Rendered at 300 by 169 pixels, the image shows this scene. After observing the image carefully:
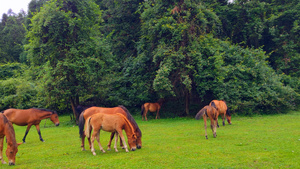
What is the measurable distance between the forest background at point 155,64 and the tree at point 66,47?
0.07 metres

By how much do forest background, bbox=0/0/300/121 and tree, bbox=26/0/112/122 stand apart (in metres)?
0.07

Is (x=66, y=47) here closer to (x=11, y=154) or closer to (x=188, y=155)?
(x=11, y=154)

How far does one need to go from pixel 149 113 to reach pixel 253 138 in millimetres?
13100

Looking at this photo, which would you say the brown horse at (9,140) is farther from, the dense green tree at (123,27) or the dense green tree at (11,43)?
the dense green tree at (11,43)

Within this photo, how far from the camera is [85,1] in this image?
65.7ft

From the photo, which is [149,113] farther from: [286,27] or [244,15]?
[286,27]

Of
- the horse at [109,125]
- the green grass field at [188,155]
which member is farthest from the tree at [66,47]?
the horse at [109,125]

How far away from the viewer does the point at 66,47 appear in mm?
19984

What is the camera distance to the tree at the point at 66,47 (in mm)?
18828

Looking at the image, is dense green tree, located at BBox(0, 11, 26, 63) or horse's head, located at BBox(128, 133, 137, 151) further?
dense green tree, located at BBox(0, 11, 26, 63)

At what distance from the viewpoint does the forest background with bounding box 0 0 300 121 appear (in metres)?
19.3

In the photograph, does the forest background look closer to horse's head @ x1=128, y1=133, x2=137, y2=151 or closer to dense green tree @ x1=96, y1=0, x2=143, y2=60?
dense green tree @ x1=96, y1=0, x2=143, y2=60

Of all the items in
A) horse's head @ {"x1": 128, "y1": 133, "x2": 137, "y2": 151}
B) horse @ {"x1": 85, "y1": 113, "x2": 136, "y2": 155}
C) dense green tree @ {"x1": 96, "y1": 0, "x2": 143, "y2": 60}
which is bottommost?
horse's head @ {"x1": 128, "y1": 133, "x2": 137, "y2": 151}

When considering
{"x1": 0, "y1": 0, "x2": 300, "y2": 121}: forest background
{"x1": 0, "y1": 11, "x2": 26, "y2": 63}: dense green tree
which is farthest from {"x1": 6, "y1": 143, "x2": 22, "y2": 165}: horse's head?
{"x1": 0, "y1": 11, "x2": 26, "y2": 63}: dense green tree
